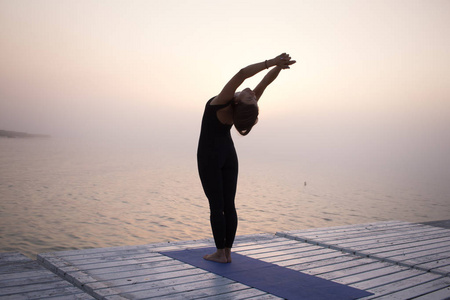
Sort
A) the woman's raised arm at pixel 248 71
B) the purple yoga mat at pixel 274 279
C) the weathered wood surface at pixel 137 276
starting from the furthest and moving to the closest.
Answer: the woman's raised arm at pixel 248 71 → the purple yoga mat at pixel 274 279 → the weathered wood surface at pixel 137 276

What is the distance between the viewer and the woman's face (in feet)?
10.9

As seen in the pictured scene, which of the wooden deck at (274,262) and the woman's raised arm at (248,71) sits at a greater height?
the woman's raised arm at (248,71)

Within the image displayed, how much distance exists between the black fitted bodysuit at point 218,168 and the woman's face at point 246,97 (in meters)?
0.29

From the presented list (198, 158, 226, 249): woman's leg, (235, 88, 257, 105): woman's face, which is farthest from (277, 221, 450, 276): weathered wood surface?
(235, 88, 257, 105): woman's face

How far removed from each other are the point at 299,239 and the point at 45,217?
28.6 ft

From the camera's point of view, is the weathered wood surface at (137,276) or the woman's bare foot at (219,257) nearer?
the weathered wood surface at (137,276)

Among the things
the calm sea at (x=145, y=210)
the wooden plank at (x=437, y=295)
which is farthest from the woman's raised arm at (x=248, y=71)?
the calm sea at (x=145, y=210)

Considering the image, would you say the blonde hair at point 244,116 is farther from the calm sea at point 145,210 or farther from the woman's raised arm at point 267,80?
the calm sea at point 145,210

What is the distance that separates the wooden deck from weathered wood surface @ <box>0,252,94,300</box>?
1cm

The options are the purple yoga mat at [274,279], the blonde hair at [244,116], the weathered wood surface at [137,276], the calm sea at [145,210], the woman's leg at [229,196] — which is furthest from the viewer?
the calm sea at [145,210]

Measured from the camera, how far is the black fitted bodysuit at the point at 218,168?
3.60 m

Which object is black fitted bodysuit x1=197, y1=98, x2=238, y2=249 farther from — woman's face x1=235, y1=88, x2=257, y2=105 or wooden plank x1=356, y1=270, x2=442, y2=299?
wooden plank x1=356, y1=270, x2=442, y2=299

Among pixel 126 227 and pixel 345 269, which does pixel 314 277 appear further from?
pixel 126 227

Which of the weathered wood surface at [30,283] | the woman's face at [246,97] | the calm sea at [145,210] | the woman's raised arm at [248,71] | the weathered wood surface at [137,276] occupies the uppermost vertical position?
the woman's raised arm at [248,71]
